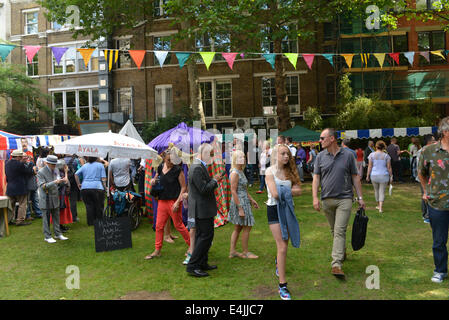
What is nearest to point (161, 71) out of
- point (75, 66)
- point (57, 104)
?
point (75, 66)

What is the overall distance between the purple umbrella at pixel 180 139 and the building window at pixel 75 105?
1785 cm

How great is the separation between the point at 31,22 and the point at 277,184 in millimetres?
30733

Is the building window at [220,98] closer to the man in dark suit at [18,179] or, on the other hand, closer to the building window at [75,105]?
the building window at [75,105]

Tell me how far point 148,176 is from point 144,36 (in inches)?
781

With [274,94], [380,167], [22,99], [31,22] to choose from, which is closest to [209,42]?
[274,94]

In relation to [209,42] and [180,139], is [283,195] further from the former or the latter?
[209,42]

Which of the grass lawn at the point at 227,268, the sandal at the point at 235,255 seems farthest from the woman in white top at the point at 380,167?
the sandal at the point at 235,255

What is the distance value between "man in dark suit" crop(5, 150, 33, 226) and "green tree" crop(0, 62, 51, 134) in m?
16.8

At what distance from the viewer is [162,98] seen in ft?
87.6

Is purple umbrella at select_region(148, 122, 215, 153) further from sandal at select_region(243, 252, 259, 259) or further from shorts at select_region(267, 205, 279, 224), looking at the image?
shorts at select_region(267, 205, 279, 224)

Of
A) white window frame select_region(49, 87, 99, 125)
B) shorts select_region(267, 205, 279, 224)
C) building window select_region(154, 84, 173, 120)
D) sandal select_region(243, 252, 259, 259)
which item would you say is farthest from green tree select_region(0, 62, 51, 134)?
shorts select_region(267, 205, 279, 224)

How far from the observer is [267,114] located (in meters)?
25.3

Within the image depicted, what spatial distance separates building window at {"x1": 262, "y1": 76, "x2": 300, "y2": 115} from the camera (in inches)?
990
